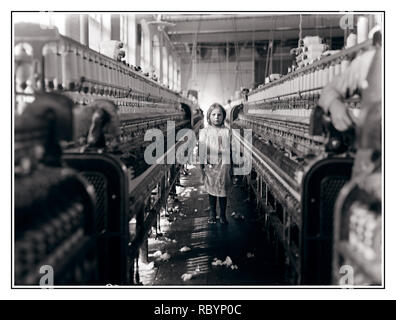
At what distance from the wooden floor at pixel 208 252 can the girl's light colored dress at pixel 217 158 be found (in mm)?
422

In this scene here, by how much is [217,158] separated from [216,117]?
17.9 inches

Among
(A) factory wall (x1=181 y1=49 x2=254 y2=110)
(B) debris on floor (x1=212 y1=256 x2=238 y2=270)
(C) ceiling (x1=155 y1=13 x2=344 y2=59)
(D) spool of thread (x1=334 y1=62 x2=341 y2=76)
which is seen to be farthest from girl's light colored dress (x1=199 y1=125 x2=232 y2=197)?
(A) factory wall (x1=181 y1=49 x2=254 y2=110)

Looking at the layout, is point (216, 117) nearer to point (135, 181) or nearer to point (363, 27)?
point (135, 181)

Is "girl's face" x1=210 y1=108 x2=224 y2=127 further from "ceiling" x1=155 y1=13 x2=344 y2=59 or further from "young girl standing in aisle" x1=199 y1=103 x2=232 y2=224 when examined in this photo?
"ceiling" x1=155 y1=13 x2=344 y2=59

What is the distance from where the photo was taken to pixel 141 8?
96.3 inches

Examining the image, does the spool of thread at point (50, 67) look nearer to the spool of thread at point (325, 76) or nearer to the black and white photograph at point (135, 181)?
the black and white photograph at point (135, 181)

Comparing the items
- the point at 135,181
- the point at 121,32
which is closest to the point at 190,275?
the point at 135,181

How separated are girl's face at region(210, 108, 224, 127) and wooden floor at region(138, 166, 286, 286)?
1111 millimetres

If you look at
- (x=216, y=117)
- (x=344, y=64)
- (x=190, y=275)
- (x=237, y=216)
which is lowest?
(x=190, y=275)

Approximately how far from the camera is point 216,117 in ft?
16.0

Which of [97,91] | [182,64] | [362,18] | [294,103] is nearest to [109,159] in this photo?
[97,91]

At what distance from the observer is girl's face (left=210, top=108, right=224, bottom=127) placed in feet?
16.0

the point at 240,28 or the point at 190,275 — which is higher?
the point at 240,28

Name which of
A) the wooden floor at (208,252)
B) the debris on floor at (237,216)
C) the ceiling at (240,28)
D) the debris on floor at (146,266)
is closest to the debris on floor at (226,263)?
the wooden floor at (208,252)
